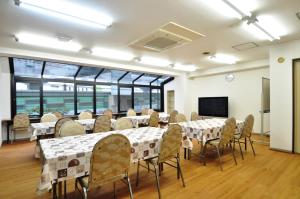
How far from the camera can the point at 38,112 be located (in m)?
5.93

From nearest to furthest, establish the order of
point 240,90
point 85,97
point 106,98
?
point 240,90
point 85,97
point 106,98

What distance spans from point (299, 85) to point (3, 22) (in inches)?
239

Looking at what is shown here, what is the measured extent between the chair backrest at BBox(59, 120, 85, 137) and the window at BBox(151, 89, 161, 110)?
20.2ft

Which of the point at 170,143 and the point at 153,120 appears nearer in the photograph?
the point at 170,143

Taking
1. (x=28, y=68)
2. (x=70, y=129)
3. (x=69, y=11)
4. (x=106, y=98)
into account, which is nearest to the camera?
(x=69, y=11)

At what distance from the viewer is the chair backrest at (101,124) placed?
156 inches

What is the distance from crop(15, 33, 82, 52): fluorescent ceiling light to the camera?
3443 millimetres

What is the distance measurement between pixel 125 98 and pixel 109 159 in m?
6.20

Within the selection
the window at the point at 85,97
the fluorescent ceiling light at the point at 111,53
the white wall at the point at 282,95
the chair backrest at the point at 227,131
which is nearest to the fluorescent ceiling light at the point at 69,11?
the fluorescent ceiling light at the point at 111,53

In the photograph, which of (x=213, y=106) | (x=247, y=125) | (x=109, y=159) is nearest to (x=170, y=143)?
(x=109, y=159)

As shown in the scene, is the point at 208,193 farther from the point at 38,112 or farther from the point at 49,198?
the point at 38,112

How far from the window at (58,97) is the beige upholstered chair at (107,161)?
5.08 meters

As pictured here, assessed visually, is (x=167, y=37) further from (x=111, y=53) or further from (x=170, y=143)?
(x=111, y=53)

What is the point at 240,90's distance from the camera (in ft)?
21.3
